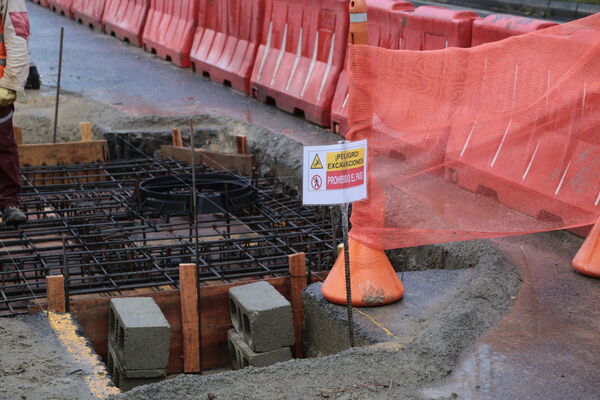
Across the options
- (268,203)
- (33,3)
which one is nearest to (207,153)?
(268,203)

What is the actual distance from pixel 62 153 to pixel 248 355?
5617mm

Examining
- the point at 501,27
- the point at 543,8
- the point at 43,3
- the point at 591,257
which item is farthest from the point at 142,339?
the point at 43,3

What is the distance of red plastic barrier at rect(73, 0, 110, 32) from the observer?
24.5m

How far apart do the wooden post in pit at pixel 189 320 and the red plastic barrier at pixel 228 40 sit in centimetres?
790

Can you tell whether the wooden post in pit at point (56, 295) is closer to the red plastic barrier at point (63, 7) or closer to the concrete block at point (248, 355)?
the concrete block at point (248, 355)

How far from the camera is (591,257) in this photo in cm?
726

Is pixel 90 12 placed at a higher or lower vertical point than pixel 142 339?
lower

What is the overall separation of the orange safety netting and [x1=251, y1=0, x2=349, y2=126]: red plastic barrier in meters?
5.56

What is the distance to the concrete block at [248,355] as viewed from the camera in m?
7.36

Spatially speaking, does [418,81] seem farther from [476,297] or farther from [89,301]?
[89,301]

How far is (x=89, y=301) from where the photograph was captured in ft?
25.4

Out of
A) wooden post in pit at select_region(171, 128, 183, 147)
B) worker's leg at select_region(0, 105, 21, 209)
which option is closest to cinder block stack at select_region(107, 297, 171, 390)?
worker's leg at select_region(0, 105, 21, 209)

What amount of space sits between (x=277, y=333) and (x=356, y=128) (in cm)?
158

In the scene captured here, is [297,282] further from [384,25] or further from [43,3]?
[43,3]
